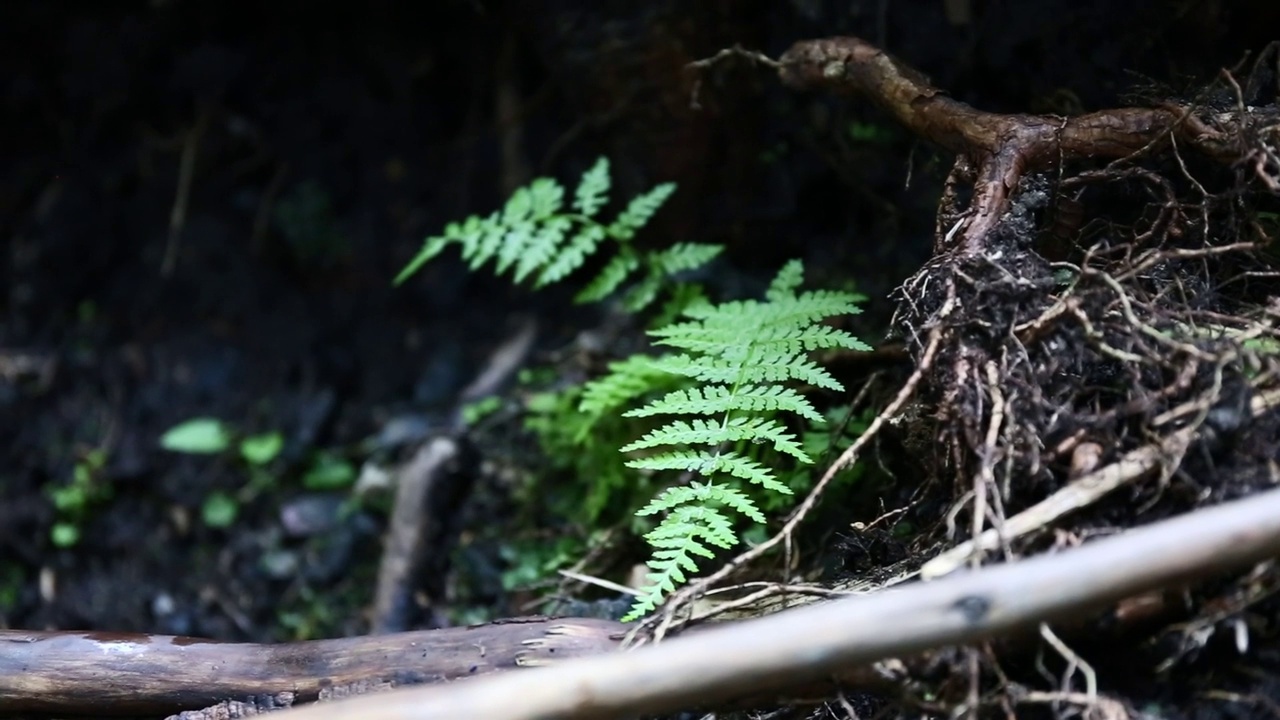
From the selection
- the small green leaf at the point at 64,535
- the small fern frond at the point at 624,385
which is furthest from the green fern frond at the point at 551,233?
the small green leaf at the point at 64,535

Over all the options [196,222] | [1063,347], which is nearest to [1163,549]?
[1063,347]

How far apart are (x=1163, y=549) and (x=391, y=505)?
8.56 feet

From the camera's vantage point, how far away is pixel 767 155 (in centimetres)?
314

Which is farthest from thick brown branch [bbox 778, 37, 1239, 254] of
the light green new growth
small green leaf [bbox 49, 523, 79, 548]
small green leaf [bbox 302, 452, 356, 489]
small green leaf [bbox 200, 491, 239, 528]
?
small green leaf [bbox 49, 523, 79, 548]

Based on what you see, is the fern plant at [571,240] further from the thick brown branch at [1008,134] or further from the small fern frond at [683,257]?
the thick brown branch at [1008,134]

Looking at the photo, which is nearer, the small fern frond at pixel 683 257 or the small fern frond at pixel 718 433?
the small fern frond at pixel 718 433

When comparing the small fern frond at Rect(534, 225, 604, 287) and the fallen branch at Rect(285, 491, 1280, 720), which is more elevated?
the small fern frond at Rect(534, 225, 604, 287)

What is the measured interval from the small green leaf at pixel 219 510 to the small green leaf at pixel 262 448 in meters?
0.16

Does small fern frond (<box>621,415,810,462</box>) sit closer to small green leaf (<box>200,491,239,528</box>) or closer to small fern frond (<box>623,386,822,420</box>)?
small fern frond (<box>623,386,822,420</box>)

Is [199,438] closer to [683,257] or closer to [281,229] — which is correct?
[281,229]

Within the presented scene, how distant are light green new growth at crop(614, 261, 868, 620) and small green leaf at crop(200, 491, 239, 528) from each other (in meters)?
1.86

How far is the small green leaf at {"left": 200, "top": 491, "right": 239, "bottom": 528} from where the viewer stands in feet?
11.9

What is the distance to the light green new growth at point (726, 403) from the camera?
1.79 meters

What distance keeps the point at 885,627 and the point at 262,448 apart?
2917 millimetres
